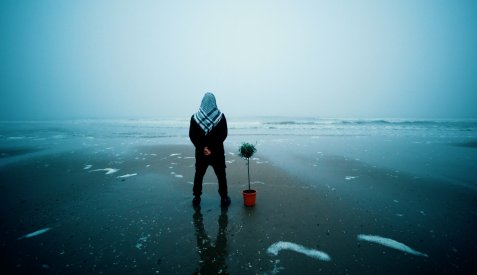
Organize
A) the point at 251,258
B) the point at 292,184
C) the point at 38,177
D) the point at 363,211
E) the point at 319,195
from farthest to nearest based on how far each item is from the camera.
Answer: the point at 38,177 < the point at 292,184 < the point at 319,195 < the point at 363,211 < the point at 251,258

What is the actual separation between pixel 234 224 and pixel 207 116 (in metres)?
2.29

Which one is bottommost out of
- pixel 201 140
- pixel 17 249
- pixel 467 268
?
pixel 467 268

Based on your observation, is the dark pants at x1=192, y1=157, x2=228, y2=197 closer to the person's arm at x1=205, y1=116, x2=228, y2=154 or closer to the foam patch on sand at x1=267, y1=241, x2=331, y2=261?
the person's arm at x1=205, y1=116, x2=228, y2=154

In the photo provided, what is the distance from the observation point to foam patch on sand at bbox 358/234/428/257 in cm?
381

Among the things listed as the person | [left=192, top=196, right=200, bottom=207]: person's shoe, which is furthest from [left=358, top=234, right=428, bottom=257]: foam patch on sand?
[left=192, top=196, right=200, bottom=207]: person's shoe

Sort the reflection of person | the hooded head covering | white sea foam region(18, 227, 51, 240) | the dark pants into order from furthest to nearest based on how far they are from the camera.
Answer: the dark pants, the hooded head covering, white sea foam region(18, 227, 51, 240), the reflection of person

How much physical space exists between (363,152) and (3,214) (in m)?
14.2

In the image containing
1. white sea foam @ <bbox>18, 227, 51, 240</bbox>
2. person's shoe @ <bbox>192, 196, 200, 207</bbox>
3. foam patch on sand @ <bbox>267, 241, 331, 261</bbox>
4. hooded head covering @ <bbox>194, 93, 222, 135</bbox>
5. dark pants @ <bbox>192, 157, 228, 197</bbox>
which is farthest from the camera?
person's shoe @ <bbox>192, 196, 200, 207</bbox>

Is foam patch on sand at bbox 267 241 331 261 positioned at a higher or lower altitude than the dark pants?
lower

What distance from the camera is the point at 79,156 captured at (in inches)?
468

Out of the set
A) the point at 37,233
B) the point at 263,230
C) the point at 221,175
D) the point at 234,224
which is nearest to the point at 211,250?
the point at 234,224

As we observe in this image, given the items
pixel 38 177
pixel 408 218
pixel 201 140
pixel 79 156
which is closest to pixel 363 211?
pixel 408 218

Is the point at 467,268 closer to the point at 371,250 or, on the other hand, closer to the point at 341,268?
the point at 371,250

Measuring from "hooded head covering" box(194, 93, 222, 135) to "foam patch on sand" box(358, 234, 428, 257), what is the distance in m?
3.53
